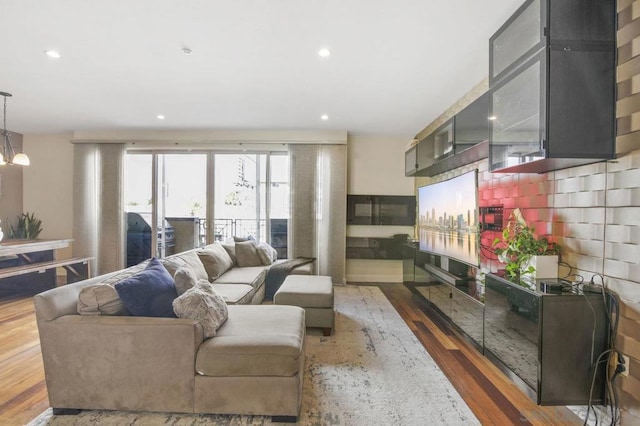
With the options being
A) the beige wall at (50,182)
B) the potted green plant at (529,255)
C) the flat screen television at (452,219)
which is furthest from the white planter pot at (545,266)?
the beige wall at (50,182)

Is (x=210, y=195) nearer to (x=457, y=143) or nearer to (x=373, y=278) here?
(x=373, y=278)

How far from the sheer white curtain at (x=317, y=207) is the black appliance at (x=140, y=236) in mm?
2308

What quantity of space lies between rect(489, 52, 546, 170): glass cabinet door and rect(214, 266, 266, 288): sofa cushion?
275 cm

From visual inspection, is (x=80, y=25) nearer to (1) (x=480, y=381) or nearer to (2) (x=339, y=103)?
(2) (x=339, y=103)

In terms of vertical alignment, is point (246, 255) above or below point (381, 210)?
below

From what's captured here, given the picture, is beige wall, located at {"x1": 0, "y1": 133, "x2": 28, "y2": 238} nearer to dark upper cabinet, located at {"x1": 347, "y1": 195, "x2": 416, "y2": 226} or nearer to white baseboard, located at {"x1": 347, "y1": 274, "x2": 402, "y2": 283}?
dark upper cabinet, located at {"x1": 347, "y1": 195, "x2": 416, "y2": 226}

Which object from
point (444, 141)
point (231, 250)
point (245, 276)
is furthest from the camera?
point (231, 250)

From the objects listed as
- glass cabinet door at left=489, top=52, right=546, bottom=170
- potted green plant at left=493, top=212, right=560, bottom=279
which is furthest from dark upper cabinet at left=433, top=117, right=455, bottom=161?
potted green plant at left=493, top=212, right=560, bottom=279

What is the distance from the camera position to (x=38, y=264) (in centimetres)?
446

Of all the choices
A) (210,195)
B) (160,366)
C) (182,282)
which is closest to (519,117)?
(182,282)

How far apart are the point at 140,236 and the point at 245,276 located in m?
2.90

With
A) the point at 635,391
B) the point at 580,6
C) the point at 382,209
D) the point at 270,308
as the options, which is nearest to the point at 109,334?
the point at 270,308

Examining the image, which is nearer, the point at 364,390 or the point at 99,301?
the point at 99,301

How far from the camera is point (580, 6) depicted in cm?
176
